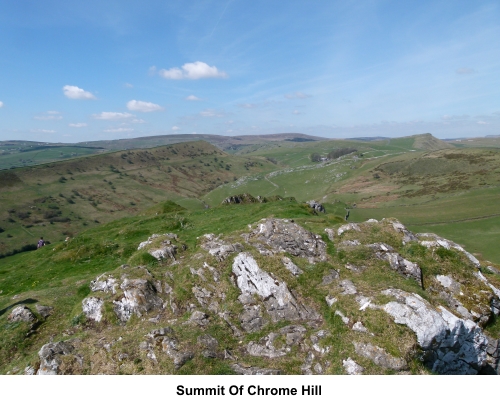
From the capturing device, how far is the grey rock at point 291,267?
20.0m

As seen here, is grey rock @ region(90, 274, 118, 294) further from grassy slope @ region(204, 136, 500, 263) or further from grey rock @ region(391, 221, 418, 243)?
grassy slope @ region(204, 136, 500, 263)

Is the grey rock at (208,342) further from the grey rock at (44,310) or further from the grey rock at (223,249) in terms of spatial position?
the grey rock at (44,310)

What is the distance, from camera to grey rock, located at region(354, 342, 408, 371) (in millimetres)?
13305

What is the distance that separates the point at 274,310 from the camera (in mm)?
17938

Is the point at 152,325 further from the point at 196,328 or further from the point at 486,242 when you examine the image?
the point at 486,242

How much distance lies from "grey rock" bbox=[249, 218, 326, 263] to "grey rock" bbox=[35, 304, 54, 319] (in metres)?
15.0

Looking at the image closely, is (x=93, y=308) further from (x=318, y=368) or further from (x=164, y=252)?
(x=318, y=368)

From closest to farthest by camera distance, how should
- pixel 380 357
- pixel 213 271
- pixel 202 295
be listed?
pixel 380 357 < pixel 202 295 < pixel 213 271

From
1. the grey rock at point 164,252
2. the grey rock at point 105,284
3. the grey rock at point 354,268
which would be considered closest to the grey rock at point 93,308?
the grey rock at point 105,284

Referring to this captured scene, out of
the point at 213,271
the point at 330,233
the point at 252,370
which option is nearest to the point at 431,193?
the point at 330,233

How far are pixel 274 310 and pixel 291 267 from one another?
3.33 metres

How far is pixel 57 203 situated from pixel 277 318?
199m

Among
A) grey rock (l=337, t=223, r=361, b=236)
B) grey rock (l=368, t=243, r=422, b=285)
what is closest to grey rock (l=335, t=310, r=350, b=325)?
grey rock (l=368, t=243, r=422, b=285)

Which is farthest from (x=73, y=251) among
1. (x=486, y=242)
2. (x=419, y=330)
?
(x=486, y=242)
